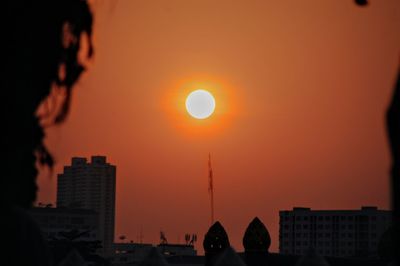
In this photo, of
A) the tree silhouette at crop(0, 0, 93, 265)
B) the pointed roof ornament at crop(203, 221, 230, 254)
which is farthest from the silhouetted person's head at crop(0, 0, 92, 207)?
the pointed roof ornament at crop(203, 221, 230, 254)

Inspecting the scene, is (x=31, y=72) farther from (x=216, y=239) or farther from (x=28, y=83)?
(x=216, y=239)

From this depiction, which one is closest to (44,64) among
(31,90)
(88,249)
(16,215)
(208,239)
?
(31,90)

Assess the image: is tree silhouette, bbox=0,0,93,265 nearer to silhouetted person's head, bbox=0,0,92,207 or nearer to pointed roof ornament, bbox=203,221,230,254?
silhouetted person's head, bbox=0,0,92,207

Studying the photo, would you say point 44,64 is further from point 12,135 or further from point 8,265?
Result: point 8,265

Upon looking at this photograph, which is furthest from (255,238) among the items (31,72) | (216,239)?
(31,72)

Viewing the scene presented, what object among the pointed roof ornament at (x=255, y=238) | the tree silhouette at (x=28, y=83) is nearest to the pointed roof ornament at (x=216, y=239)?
the pointed roof ornament at (x=255, y=238)

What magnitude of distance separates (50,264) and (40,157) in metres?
0.73

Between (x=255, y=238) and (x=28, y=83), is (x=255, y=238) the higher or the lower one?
the higher one

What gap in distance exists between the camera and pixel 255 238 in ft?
347

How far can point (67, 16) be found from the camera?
768 centimetres

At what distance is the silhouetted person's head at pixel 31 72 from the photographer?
7344mm

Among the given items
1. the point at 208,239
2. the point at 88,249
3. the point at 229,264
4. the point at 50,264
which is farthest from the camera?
the point at 88,249

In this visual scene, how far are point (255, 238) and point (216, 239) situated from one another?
307 cm

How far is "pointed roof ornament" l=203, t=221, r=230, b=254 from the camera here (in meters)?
105
